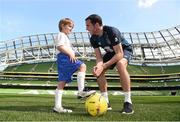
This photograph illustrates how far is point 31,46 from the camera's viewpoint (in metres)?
67.7

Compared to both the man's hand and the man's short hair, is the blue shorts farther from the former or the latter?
the man's short hair

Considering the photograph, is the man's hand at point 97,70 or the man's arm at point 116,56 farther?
the man's arm at point 116,56

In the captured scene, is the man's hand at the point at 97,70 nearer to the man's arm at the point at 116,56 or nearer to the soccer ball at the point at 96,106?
the man's arm at the point at 116,56

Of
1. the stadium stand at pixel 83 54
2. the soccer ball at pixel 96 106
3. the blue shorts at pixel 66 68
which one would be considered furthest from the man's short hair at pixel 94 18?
the stadium stand at pixel 83 54

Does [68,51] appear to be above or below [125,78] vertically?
above

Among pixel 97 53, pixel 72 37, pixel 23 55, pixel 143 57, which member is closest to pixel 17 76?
pixel 23 55

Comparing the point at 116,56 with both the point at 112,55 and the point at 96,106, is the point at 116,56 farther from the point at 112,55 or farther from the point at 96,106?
the point at 96,106

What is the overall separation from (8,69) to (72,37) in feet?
→ 42.9

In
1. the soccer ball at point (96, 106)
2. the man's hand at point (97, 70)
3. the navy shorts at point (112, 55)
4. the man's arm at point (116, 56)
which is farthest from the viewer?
the navy shorts at point (112, 55)

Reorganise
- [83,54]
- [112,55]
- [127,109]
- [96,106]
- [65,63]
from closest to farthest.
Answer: [96,106] → [127,109] → [65,63] → [112,55] → [83,54]

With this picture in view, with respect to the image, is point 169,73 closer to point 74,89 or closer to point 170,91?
point 170,91

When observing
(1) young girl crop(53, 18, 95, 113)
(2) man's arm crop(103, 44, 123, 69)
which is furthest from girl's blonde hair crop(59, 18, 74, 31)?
(2) man's arm crop(103, 44, 123, 69)

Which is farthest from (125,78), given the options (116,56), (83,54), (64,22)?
(83,54)

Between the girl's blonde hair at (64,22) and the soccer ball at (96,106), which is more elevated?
the girl's blonde hair at (64,22)
